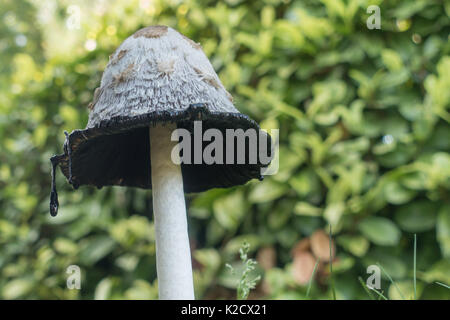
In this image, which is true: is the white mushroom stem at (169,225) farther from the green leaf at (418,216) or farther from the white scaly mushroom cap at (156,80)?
the green leaf at (418,216)

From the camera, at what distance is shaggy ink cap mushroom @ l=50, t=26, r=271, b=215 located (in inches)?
22.1

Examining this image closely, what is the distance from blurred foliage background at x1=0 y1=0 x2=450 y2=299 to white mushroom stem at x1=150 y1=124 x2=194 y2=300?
0.79 m

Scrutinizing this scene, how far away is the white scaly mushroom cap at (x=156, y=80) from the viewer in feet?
1.90

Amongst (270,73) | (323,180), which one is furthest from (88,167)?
(270,73)

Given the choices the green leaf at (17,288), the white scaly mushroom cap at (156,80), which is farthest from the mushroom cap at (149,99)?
the green leaf at (17,288)

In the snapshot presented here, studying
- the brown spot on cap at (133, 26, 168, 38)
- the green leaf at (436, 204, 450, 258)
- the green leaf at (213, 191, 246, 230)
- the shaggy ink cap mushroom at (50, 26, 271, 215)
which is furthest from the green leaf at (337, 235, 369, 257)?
the brown spot on cap at (133, 26, 168, 38)

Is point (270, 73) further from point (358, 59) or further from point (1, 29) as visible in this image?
point (1, 29)

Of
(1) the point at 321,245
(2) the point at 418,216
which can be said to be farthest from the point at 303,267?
(2) the point at 418,216

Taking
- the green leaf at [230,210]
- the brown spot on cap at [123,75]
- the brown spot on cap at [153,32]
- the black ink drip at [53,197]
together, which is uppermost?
the brown spot on cap at [153,32]

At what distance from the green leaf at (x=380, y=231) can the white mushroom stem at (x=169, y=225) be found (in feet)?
2.90

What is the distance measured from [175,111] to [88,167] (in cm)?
34

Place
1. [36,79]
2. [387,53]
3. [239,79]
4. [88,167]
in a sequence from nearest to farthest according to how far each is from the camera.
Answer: [88,167] → [387,53] → [239,79] → [36,79]

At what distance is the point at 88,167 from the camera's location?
801 millimetres
